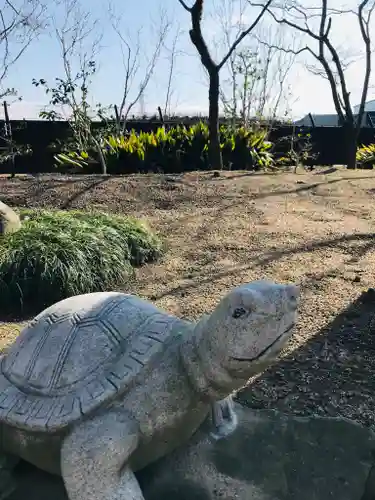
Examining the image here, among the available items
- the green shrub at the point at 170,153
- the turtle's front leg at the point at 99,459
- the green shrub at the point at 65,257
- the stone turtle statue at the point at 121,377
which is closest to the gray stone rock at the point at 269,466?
the stone turtle statue at the point at 121,377

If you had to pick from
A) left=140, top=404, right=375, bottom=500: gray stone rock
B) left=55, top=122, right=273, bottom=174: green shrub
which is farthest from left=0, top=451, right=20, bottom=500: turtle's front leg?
left=55, top=122, right=273, bottom=174: green shrub

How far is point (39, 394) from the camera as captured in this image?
66.5 inches

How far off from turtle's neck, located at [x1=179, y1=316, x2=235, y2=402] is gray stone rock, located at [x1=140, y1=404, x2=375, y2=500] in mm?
464

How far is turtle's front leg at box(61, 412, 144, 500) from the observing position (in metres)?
1.59

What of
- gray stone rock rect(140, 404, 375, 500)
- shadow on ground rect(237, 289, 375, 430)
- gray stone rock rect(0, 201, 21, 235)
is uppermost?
gray stone rock rect(0, 201, 21, 235)

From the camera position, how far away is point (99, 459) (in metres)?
1.59

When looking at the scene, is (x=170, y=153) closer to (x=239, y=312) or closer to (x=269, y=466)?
(x=269, y=466)

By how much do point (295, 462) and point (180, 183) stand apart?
6.59 metres

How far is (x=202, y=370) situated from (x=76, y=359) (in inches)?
15.6

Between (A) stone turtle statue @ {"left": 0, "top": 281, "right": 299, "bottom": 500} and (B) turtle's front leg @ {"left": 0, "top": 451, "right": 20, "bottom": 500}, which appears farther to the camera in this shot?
(B) turtle's front leg @ {"left": 0, "top": 451, "right": 20, "bottom": 500}

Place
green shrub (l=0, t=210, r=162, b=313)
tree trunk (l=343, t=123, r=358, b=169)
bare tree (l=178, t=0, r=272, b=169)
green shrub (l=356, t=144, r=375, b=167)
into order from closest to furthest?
green shrub (l=0, t=210, r=162, b=313) < bare tree (l=178, t=0, r=272, b=169) < tree trunk (l=343, t=123, r=358, b=169) < green shrub (l=356, t=144, r=375, b=167)

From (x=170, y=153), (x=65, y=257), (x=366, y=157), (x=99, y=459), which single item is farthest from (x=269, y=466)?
(x=366, y=157)

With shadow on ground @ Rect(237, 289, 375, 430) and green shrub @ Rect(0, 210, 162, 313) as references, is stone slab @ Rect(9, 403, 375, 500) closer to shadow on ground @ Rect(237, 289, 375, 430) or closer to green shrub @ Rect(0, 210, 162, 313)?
shadow on ground @ Rect(237, 289, 375, 430)

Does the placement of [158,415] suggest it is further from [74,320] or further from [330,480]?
[330,480]
